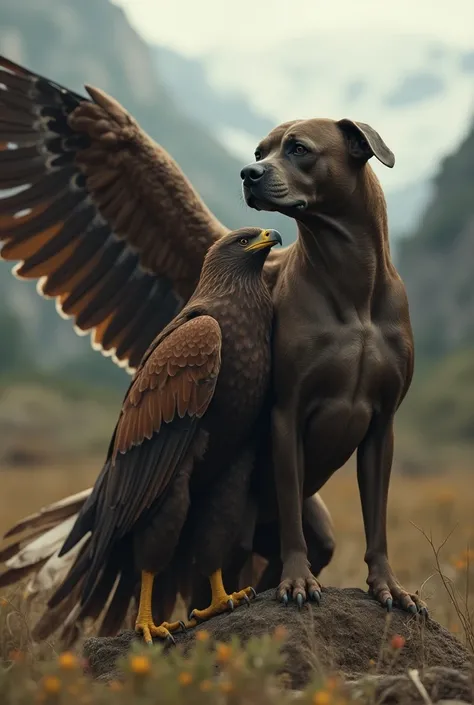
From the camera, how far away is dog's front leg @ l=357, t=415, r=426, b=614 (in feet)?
15.7

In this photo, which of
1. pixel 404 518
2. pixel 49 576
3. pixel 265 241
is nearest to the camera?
pixel 265 241


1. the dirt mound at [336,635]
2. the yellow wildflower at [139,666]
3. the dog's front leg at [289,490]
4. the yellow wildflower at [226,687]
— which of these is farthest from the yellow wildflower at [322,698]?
the dog's front leg at [289,490]

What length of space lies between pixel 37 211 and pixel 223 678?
345 centimetres

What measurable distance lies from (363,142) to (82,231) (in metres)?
2.11

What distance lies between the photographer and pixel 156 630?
4.60 meters

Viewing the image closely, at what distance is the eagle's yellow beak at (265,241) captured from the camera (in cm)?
479

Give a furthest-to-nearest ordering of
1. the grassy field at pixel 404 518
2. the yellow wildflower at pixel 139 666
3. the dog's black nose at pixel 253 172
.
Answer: the grassy field at pixel 404 518
the dog's black nose at pixel 253 172
the yellow wildflower at pixel 139 666

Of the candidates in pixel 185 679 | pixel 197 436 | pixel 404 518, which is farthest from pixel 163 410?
pixel 404 518

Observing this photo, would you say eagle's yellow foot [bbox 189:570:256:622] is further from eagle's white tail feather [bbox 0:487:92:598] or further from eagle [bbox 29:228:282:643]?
eagle's white tail feather [bbox 0:487:92:598]

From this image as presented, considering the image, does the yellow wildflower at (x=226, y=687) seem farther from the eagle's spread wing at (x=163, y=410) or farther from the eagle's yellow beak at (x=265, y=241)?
the eagle's yellow beak at (x=265, y=241)

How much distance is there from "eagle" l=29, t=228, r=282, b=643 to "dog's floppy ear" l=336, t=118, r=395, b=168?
540 millimetres

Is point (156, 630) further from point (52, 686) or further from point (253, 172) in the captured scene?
point (253, 172)

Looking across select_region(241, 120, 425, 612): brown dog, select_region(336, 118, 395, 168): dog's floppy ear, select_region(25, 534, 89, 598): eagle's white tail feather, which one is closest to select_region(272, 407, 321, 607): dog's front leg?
select_region(241, 120, 425, 612): brown dog

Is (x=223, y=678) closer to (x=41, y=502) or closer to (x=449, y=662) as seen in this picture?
(x=449, y=662)
